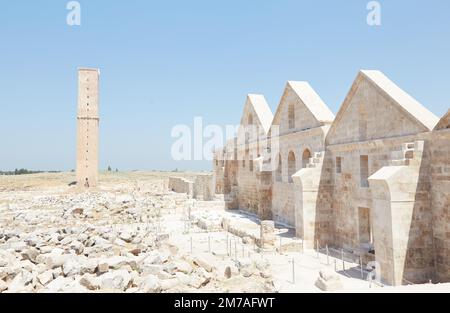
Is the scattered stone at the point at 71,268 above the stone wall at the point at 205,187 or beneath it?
beneath

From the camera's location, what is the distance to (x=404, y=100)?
10250mm

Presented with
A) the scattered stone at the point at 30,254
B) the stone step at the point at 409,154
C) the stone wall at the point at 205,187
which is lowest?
the scattered stone at the point at 30,254

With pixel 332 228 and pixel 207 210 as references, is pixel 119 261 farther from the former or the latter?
pixel 207 210

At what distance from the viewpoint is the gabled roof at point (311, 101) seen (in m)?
14.6

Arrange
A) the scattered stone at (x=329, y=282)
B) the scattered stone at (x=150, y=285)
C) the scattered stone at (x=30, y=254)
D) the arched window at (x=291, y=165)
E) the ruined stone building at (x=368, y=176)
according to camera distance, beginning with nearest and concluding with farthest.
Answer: the scattered stone at (x=150, y=285)
the scattered stone at (x=329, y=282)
the ruined stone building at (x=368, y=176)
the scattered stone at (x=30, y=254)
the arched window at (x=291, y=165)

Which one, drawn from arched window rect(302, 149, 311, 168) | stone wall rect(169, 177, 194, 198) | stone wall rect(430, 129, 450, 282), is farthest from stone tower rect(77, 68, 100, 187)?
stone wall rect(430, 129, 450, 282)

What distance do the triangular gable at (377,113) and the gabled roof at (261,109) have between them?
8348mm

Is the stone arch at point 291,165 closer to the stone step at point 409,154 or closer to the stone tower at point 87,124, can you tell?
the stone step at point 409,154

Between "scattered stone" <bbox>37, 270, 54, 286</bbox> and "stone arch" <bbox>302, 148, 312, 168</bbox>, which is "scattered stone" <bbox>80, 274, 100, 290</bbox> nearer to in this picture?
"scattered stone" <bbox>37, 270, 54, 286</bbox>

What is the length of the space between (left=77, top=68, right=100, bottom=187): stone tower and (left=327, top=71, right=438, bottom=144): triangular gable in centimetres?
3138

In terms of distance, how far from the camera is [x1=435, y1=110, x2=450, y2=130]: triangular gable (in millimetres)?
8414

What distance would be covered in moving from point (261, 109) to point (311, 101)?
7597mm

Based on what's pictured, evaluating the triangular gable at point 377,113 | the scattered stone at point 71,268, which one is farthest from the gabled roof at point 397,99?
the scattered stone at point 71,268
